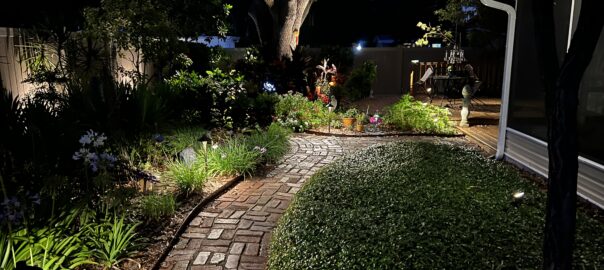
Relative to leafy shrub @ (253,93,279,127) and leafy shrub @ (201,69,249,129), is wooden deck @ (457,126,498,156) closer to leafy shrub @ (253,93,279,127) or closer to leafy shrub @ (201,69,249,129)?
leafy shrub @ (253,93,279,127)

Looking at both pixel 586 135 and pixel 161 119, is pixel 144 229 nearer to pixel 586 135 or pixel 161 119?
pixel 161 119

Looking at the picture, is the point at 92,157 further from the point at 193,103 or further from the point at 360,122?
the point at 360,122

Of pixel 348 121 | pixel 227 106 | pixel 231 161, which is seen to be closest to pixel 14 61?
pixel 227 106

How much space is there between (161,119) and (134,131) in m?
0.52

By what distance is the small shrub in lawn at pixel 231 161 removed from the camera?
5.63m

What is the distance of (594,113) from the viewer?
455 centimetres

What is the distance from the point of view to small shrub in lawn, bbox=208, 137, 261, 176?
18.5 ft

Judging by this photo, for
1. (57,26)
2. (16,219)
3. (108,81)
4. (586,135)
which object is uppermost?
(57,26)

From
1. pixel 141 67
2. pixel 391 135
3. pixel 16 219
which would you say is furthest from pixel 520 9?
pixel 141 67

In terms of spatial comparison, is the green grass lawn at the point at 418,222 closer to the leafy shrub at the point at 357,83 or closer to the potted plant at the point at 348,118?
the potted plant at the point at 348,118

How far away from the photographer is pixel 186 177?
4949 millimetres

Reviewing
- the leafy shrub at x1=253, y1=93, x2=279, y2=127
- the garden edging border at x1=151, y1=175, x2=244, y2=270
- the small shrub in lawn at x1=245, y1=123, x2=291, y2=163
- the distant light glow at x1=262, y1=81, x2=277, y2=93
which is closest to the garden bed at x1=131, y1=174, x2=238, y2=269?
the garden edging border at x1=151, y1=175, x2=244, y2=270

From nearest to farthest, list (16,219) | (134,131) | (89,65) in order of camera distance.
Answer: (16,219), (134,131), (89,65)

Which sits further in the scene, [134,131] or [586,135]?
[134,131]
